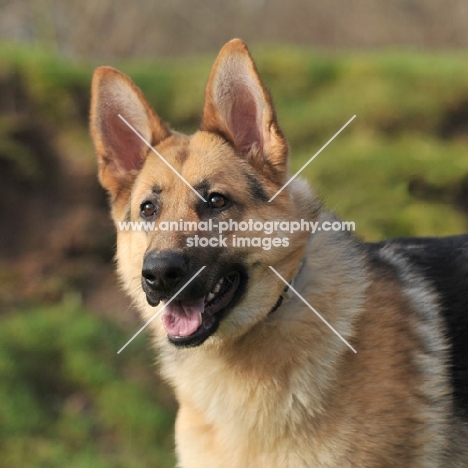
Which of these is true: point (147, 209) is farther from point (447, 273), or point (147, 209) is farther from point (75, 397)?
point (75, 397)

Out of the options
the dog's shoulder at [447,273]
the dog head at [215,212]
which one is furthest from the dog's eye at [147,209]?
the dog's shoulder at [447,273]

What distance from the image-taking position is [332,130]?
7918 mm

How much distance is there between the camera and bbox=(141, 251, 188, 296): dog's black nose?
9.69ft

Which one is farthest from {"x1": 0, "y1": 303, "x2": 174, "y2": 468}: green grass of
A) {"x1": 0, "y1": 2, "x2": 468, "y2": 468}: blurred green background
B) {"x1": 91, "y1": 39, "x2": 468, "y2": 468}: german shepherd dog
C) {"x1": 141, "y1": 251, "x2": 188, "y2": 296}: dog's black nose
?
{"x1": 141, "y1": 251, "x2": 188, "y2": 296}: dog's black nose

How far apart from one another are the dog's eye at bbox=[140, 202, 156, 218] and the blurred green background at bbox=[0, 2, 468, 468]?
2.39 metres

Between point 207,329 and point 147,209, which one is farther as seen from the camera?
point 147,209

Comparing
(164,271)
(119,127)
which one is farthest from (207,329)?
(119,127)

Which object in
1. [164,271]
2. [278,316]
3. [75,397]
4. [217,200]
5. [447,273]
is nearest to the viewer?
[164,271]

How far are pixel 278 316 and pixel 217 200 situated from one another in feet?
2.12

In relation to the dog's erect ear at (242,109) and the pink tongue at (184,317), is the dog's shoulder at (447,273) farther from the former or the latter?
the pink tongue at (184,317)

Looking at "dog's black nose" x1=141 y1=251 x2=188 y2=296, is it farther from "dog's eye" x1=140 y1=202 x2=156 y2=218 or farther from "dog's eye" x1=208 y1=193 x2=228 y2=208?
"dog's eye" x1=140 y1=202 x2=156 y2=218

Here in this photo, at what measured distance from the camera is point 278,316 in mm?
3248

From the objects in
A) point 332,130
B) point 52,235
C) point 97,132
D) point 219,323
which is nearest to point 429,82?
point 332,130

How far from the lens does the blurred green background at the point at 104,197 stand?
18.1ft
